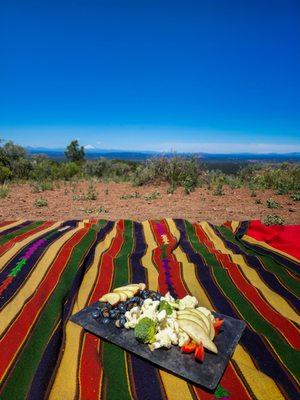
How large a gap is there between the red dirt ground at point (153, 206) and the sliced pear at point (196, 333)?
4.43 meters

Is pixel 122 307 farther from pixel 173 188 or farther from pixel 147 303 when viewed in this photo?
pixel 173 188

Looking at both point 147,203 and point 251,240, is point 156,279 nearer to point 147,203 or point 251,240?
point 251,240

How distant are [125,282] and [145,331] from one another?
1214 millimetres

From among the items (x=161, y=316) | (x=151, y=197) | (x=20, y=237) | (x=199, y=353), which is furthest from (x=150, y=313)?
(x=151, y=197)

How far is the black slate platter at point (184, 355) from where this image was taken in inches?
77.3

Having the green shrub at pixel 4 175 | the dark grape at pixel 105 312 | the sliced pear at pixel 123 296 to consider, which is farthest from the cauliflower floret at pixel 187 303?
the green shrub at pixel 4 175

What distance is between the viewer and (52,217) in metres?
6.75

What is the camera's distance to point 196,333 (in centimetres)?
212

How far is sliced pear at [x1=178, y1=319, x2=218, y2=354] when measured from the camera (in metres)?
2.07

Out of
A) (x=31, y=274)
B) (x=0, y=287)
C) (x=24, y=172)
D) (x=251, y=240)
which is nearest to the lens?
(x=0, y=287)

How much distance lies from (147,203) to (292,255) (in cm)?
444

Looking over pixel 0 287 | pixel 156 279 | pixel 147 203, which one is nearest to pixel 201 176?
pixel 147 203

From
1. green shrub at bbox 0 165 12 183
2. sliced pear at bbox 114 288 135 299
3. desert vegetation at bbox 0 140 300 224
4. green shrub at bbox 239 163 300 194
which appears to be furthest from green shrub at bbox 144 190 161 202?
Answer: green shrub at bbox 0 165 12 183

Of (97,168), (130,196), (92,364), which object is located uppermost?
(92,364)
